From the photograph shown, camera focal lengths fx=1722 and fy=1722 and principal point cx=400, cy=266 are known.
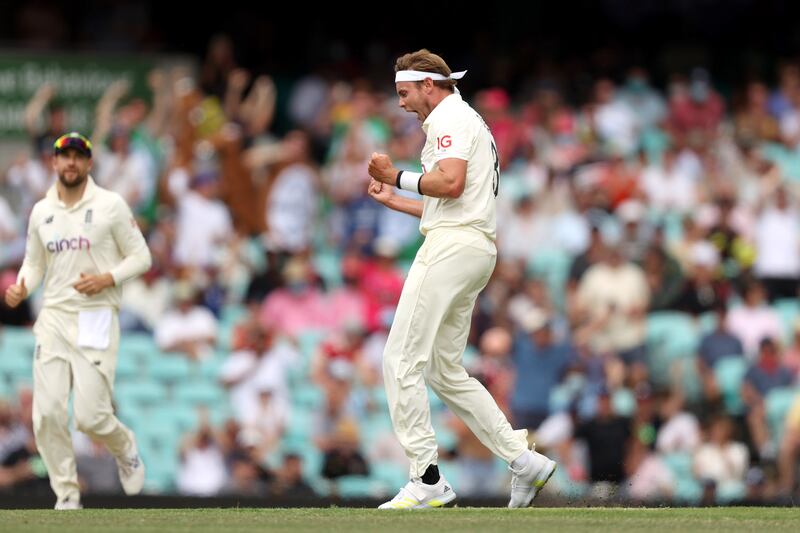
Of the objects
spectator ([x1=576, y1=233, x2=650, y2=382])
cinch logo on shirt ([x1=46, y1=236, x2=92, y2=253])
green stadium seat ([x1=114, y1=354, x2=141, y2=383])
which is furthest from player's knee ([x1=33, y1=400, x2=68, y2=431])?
spectator ([x1=576, y1=233, x2=650, y2=382])

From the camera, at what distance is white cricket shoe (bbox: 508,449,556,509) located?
988 cm

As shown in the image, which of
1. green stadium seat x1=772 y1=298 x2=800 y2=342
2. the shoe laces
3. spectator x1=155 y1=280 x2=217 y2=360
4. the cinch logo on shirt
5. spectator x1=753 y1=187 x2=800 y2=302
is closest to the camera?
the cinch logo on shirt

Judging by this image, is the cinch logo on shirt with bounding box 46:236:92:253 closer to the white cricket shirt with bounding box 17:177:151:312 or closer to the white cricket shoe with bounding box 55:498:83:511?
the white cricket shirt with bounding box 17:177:151:312

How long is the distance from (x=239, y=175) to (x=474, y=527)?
10.3 metres

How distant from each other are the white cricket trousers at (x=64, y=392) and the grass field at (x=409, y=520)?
50.5 inches

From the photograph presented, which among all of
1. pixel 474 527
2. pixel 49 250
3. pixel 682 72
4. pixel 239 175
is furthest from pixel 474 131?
pixel 682 72

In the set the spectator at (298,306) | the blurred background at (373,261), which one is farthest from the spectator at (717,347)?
the spectator at (298,306)

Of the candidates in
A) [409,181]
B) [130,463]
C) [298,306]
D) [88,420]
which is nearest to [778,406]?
[298,306]

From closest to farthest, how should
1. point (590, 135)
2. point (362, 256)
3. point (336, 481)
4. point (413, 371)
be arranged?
point (413, 371)
point (336, 481)
point (362, 256)
point (590, 135)

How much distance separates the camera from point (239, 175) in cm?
1856

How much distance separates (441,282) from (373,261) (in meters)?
8.12

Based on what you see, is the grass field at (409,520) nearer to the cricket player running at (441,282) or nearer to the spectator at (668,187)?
the cricket player running at (441,282)

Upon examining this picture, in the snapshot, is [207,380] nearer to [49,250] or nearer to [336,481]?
[336,481]

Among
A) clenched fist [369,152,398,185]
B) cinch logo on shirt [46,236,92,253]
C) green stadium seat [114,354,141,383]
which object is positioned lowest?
green stadium seat [114,354,141,383]
